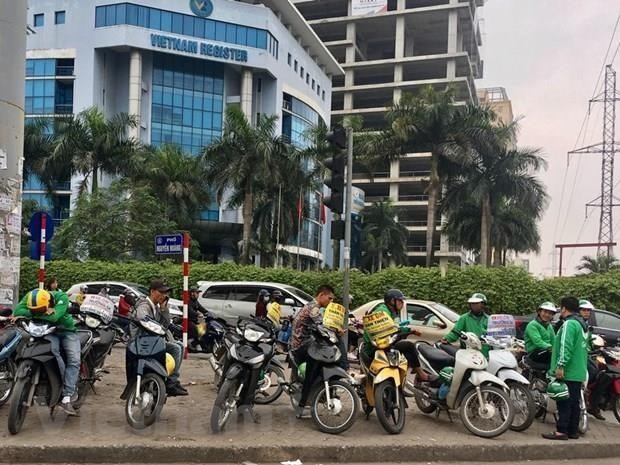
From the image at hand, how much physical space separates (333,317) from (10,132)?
513 centimetres

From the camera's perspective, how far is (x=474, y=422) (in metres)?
6.96

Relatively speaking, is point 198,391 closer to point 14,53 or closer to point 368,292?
point 14,53

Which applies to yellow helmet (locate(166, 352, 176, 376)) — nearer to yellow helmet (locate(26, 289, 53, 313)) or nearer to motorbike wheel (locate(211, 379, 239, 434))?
motorbike wheel (locate(211, 379, 239, 434))

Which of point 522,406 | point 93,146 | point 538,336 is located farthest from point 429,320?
point 93,146

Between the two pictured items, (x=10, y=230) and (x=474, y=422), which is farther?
(x=10, y=230)

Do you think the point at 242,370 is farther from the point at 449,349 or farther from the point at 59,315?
the point at 449,349

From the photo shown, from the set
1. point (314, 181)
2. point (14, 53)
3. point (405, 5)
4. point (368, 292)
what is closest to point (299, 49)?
point (405, 5)

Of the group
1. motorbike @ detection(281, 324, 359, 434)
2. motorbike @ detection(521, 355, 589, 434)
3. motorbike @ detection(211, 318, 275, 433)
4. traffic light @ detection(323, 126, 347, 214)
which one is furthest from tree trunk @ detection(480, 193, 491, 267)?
motorbike @ detection(211, 318, 275, 433)

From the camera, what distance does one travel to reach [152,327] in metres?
6.70

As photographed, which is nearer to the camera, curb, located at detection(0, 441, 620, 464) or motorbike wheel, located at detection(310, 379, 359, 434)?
curb, located at detection(0, 441, 620, 464)

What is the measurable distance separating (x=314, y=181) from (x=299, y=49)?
34.5 metres

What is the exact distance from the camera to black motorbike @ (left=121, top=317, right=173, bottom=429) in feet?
21.3

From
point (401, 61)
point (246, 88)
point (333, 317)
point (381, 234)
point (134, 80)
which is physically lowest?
point (333, 317)

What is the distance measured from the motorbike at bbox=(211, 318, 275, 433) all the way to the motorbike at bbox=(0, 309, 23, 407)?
8.04ft
